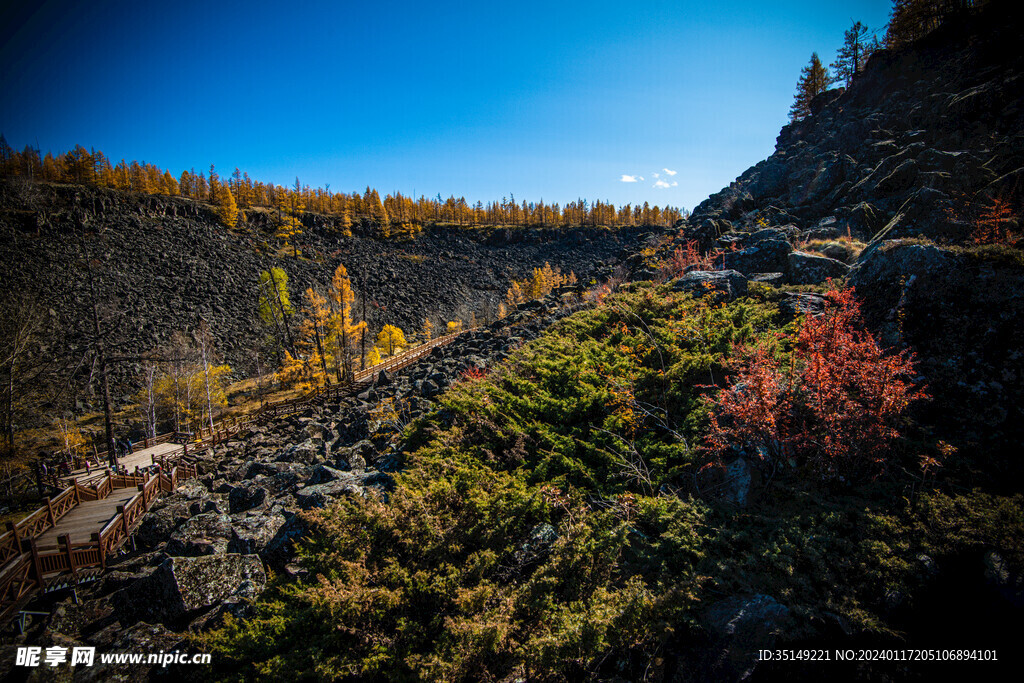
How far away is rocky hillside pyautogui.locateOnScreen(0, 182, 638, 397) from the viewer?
46438 millimetres

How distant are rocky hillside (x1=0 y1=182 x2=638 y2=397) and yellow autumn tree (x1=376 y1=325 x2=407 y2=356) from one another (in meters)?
11.9

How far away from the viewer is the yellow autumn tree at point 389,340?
1764 inches

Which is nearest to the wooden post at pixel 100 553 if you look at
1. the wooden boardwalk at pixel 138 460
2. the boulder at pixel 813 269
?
the wooden boardwalk at pixel 138 460

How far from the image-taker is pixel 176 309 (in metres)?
50.0

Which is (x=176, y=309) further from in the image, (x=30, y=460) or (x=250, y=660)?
(x=250, y=660)

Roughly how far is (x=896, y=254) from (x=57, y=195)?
99.9 m

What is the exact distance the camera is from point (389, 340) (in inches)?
1764

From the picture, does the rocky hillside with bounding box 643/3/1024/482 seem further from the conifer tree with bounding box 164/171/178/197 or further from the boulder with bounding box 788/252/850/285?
the conifer tree with bounding box 164/171/178/197

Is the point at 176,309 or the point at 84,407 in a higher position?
the point at 176,309

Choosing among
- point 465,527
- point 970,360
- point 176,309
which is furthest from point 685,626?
point 176,309

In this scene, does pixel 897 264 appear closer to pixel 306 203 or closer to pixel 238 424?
pixel 238 424

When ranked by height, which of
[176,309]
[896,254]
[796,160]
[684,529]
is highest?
[796,160]

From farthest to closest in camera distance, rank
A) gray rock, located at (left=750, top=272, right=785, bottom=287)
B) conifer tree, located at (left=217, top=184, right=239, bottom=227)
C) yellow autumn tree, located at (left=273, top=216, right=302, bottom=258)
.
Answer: yellow autumn tree, located at (left=273, top=216, right=302, bottom=258) → conifer tree, located at (left=217, top=184, right=239, bottom=227) → gray rock, located at (left=750, top=272, right=785, bottom=287)

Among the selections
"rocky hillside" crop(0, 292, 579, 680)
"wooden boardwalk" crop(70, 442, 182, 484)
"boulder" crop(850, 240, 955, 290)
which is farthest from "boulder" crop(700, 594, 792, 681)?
"wooden boardwalk" crop(70, 442, 182, 484)
